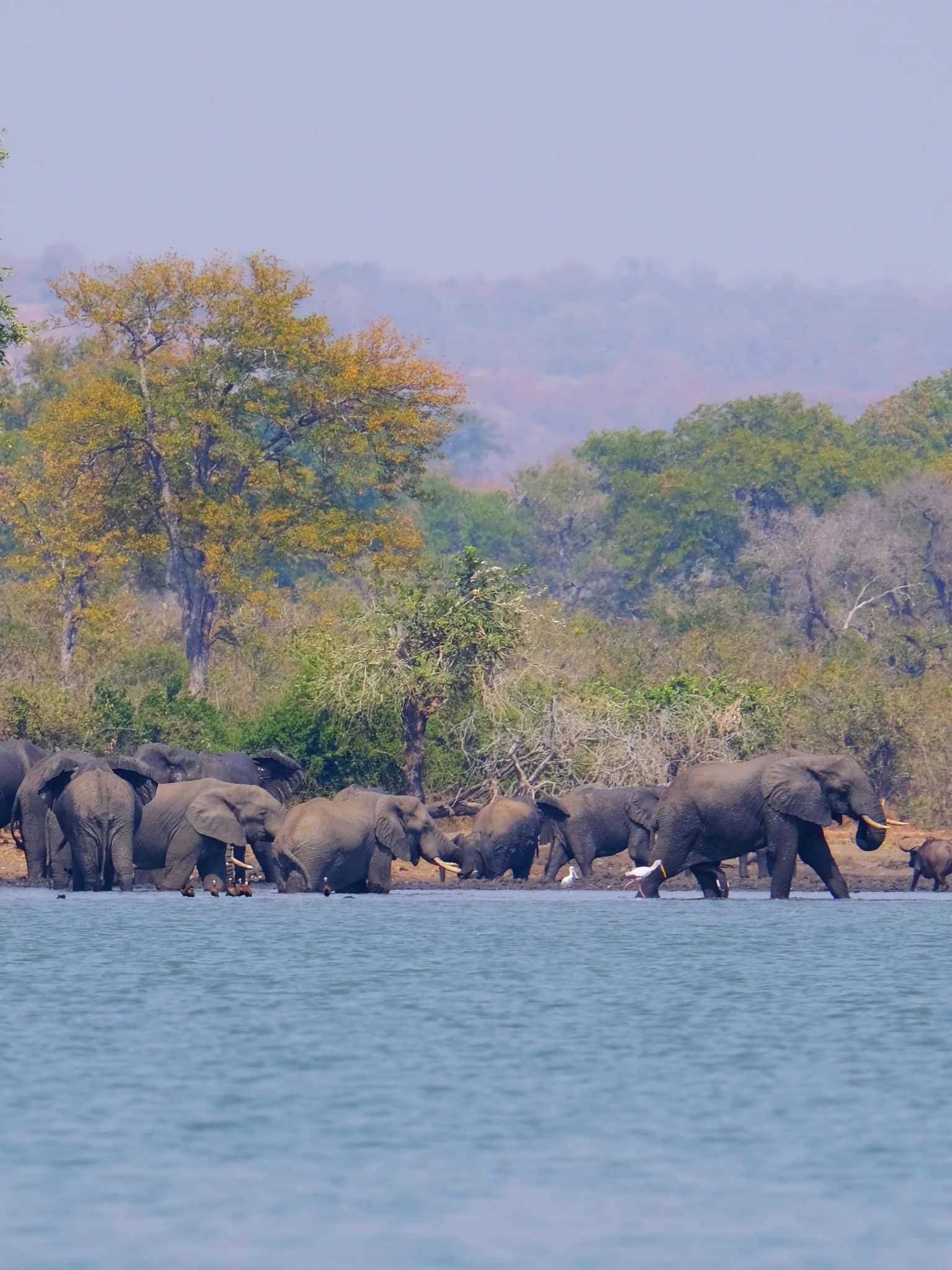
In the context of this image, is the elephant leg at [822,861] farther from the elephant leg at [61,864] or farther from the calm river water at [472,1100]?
the elephant leg at [61,864]

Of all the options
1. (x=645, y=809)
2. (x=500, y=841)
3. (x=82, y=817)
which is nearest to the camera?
(x=82, y=817)

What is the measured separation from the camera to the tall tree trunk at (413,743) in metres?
42.8

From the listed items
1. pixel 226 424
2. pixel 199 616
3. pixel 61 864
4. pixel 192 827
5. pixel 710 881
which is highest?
pixel 226 424

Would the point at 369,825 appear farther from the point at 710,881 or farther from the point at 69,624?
the point at 69,624

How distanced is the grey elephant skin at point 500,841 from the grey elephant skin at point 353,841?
2.22 meters

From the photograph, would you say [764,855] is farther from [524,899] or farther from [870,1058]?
[870,1058]

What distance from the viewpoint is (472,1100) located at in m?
15.4

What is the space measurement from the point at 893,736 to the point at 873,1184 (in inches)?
1433

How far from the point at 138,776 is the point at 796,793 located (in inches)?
369

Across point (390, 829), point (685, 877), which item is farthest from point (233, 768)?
point (685, 877)

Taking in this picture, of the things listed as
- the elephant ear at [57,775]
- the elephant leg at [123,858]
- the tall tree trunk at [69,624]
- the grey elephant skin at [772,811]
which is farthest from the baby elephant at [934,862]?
the tall tree trunk at [69,624]

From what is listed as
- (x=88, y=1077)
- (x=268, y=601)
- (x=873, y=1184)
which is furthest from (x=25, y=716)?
(x=873, y=1184)

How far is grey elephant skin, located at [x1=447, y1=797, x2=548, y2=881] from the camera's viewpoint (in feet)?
125

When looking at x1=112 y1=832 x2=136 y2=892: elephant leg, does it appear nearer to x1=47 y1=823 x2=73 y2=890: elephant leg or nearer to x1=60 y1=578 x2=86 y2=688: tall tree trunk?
x1=47 y1=823 x2=73 y2=890: elephant leg
